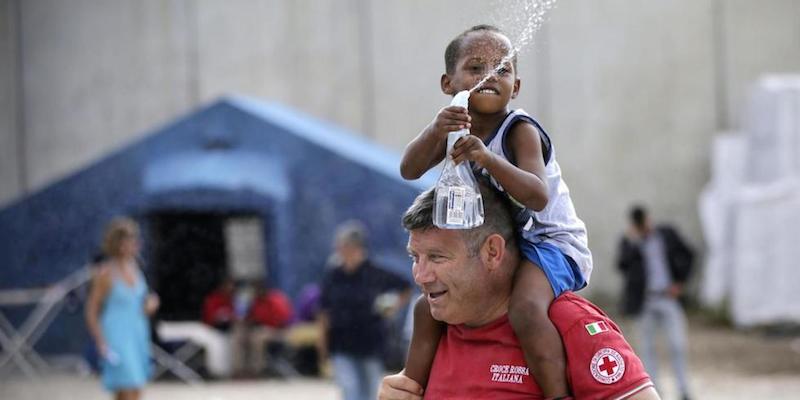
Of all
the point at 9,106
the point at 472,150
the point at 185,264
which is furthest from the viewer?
the point at 9,106

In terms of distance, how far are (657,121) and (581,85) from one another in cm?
153

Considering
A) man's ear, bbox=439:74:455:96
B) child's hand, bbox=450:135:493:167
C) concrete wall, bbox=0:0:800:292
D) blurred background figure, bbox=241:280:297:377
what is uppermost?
man's ear, bbox=439:74:455:96

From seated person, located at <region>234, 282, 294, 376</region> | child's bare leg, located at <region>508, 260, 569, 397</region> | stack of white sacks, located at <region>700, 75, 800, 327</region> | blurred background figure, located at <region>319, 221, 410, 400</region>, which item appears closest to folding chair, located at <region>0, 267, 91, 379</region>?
seated person, located at <region>234, 282, 294, 376</region>

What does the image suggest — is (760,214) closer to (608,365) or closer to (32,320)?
(32,320)

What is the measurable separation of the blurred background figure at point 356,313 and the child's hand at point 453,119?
6.39 m

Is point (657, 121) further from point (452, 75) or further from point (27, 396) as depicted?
point (452, 75)

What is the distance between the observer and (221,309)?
51.2 ft

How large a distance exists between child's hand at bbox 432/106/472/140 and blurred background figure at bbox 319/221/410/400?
252 inches

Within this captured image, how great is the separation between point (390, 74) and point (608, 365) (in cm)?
1969

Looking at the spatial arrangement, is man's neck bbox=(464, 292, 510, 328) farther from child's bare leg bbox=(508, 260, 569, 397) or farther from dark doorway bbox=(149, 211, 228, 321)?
dark doorway bbox=(149, 211, 228, 321)

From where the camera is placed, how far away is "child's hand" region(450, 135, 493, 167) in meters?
3.15

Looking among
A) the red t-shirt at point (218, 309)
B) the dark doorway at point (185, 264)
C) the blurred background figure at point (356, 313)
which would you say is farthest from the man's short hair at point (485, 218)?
the dark doorway at point (185, 264)

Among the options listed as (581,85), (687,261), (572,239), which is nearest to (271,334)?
(687,261)

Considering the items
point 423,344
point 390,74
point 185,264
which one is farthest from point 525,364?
point 390,74
